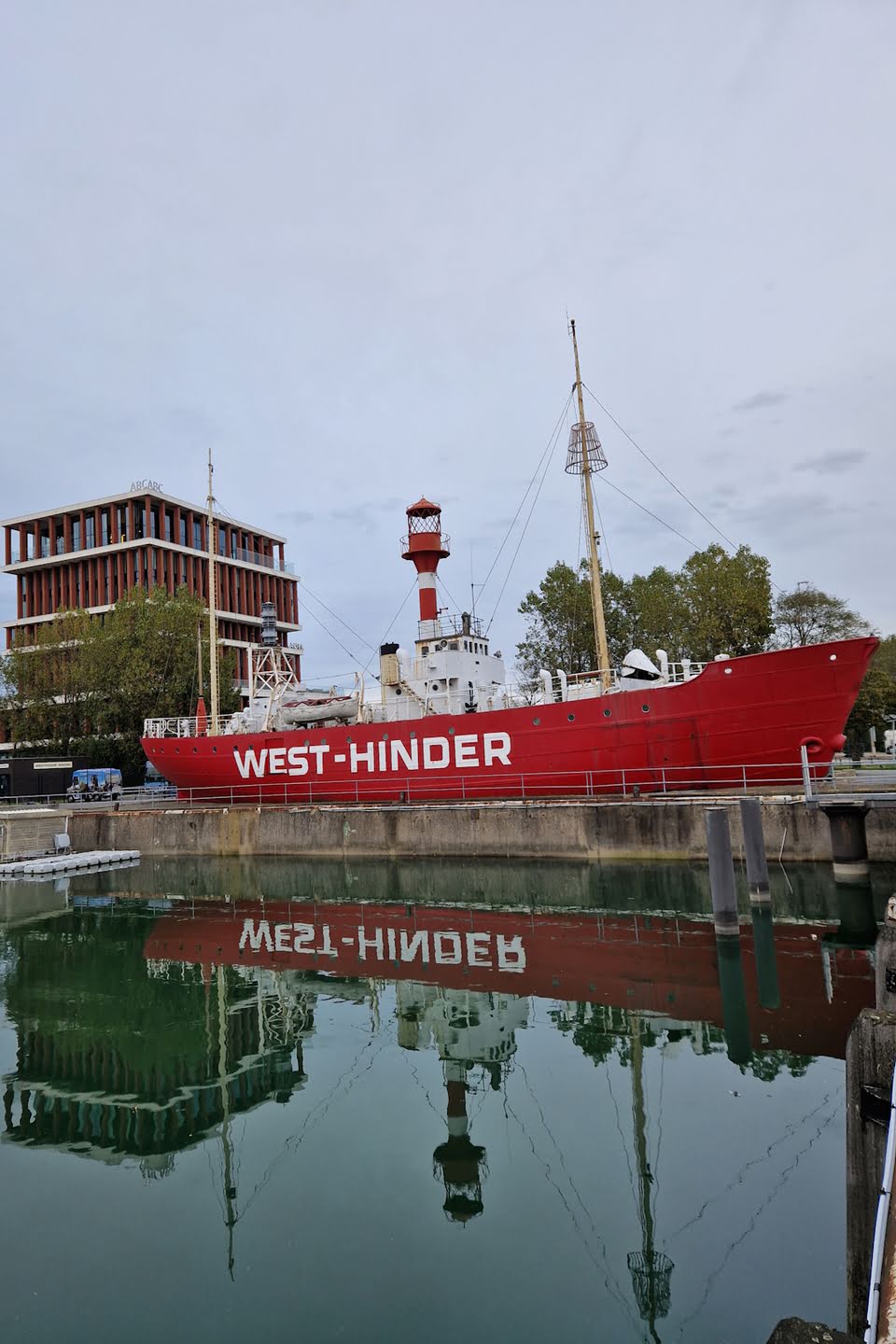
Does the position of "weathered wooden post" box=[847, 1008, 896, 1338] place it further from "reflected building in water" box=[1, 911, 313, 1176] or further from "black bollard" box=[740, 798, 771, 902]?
"black bollard" box=[740, 798, 771, 902]

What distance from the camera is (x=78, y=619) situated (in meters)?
53.4

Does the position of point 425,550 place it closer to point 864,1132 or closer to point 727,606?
point 727,606

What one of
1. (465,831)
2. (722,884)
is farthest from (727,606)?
(722,884)

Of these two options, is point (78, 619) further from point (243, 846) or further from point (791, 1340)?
point (791, 1340)

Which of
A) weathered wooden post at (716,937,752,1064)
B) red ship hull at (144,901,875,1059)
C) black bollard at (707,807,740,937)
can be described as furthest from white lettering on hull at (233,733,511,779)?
weathered wooden post at (716,937,752,1064)

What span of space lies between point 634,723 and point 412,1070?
1499 cm

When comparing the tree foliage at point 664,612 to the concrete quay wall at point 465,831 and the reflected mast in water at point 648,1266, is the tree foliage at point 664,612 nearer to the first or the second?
the concrete quay wall at point 465,831

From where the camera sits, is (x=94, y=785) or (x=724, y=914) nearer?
(x=724, y=914)

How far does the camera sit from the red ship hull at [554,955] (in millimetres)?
10164

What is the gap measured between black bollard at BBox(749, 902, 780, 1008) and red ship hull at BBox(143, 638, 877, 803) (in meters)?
5.78

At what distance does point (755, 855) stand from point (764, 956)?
136 inches

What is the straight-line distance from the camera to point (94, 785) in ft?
140

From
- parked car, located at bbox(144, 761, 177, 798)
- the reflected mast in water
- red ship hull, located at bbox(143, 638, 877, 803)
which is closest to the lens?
the reflected mast in water

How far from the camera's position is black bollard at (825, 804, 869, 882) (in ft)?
54.6
